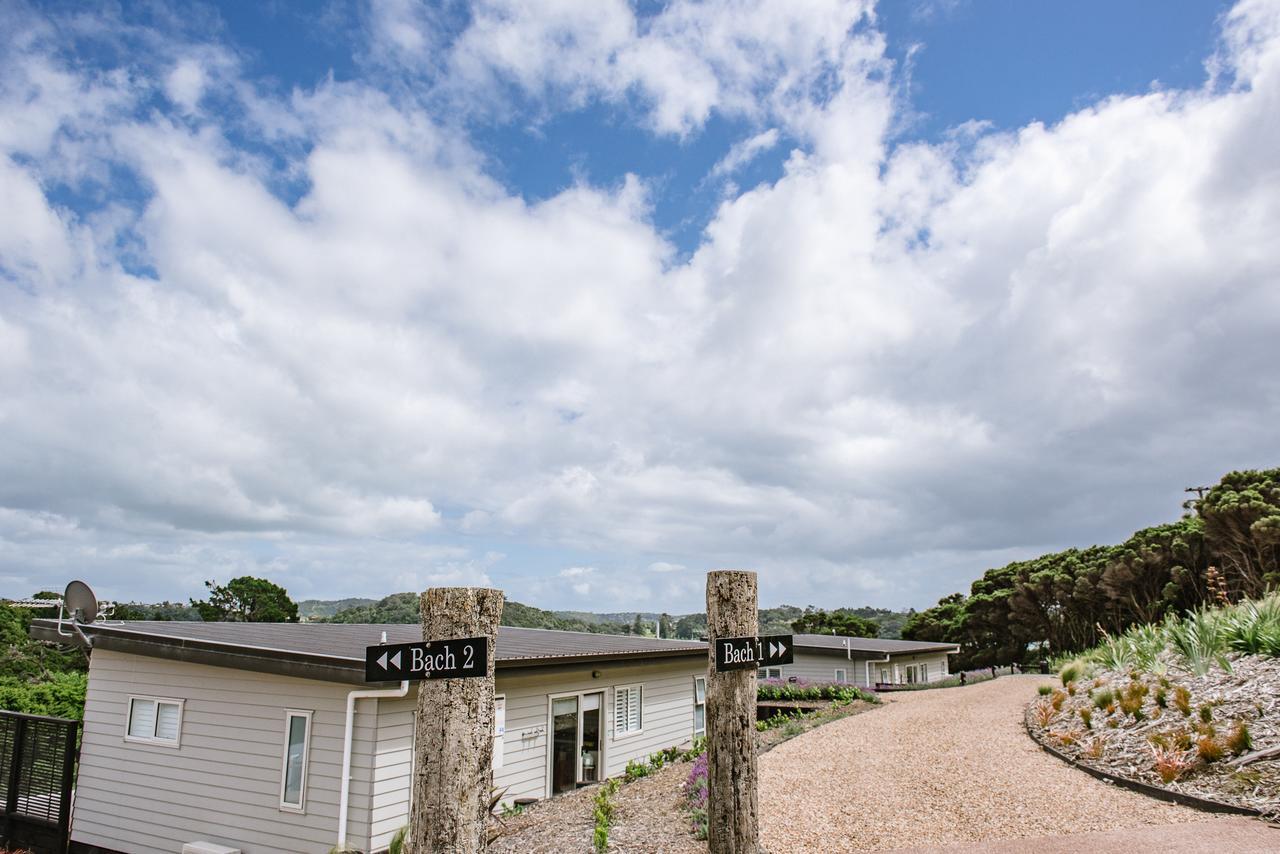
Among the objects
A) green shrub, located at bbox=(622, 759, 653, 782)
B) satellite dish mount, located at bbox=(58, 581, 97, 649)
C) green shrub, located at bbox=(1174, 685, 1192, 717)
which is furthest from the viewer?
green shrub, located at bbox=(622, 759, 653, 782)

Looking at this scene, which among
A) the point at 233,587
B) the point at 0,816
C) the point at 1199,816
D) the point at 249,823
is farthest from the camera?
the point at 233,587

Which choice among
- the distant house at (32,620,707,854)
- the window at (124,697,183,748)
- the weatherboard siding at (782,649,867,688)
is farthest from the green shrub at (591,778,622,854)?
the weatherboard siding at (782,649,867,688)

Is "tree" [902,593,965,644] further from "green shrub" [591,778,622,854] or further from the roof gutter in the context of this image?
the roof gutter

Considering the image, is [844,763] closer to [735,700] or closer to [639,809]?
[639,809]

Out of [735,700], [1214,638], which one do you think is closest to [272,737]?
[735,700]

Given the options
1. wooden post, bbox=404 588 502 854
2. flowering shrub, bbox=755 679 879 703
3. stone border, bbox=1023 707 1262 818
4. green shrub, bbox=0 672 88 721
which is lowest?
flowering shrub, bbox=755 679 879 703

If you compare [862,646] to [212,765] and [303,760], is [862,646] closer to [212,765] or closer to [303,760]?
[303,760]

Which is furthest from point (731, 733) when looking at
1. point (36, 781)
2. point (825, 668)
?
point (825, 668)

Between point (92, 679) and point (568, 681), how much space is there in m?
7.56

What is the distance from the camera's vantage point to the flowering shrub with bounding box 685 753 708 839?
8891mm

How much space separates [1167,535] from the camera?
29.6 m

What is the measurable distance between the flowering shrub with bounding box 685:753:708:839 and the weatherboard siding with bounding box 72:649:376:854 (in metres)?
4.03

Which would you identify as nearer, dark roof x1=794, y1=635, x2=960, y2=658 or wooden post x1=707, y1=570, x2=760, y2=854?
wooden post x1=707, y1=570, x2=760, y2=854

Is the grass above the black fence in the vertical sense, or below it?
above
